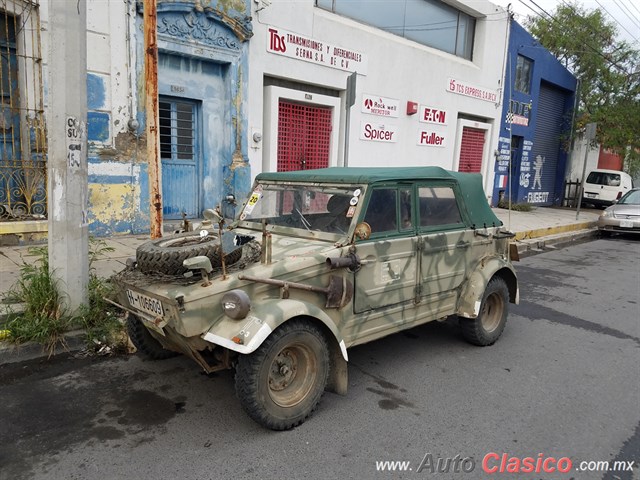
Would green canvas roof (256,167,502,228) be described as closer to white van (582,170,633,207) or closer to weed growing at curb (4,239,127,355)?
Result: weed growing at curb (4,239,127,355)

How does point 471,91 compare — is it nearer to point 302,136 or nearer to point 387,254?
point 302,136

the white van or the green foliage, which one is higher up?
the white van

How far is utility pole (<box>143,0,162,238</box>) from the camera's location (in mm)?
4980

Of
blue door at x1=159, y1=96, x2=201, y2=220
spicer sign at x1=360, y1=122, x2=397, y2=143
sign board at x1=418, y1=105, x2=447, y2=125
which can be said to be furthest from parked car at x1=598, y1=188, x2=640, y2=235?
blue door at x1=159, y1=96, x2=201, y2=220

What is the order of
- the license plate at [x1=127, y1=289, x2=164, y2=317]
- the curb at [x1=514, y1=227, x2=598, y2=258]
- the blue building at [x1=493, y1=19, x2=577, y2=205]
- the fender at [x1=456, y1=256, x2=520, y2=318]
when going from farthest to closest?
1. the blue building at [x1=493, y1=19, x2=577, y2=205]
2. the curb at [x1=514, y1=227, x2=598, y2=258]
3. the fender at [x1=456, y1=256, x2=520, y2=318]
4. the license plate at [x1=127, y1=289, x2=164, y2=317]

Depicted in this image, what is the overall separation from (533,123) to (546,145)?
89.3 inches

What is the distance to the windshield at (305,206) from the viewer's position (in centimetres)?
384

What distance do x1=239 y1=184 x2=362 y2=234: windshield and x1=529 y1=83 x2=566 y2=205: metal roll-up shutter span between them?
1809cm

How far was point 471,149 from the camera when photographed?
52.5 ft

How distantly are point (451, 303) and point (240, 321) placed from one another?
2.36 meters

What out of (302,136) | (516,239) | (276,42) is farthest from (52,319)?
(516,239)

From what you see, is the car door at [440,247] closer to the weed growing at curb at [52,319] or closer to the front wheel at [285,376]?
the front wheel at [285,376]

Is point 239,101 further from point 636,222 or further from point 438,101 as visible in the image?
point 636,222

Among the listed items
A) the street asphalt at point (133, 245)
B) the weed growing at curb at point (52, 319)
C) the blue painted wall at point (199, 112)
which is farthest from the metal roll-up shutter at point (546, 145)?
the weed growing at curb at point (52, 319)
